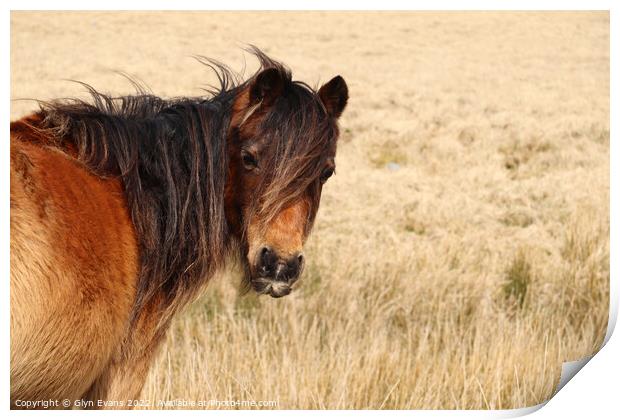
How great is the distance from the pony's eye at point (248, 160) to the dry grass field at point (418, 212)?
123 cm

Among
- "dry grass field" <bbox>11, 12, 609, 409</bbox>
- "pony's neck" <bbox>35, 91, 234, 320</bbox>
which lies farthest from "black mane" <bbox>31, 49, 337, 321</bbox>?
"dry grass field" <bbox>11, 12, 609, 409</bbox>

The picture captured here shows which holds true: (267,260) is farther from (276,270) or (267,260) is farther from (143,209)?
(143,209)

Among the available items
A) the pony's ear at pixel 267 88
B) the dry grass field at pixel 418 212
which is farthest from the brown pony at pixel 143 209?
the dry grass field at pixel 418 212

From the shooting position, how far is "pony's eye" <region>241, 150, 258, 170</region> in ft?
7.98

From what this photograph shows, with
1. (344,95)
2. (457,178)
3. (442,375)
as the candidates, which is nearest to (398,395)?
(442,375)

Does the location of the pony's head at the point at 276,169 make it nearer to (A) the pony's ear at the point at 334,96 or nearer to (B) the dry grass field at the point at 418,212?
(A) the pony's ear at the point at 334,96

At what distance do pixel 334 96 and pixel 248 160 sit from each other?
0.47 meters

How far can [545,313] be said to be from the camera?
4.62 m

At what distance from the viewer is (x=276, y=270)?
2.27 meters

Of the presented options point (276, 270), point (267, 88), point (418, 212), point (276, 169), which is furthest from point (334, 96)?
point (418, 212)

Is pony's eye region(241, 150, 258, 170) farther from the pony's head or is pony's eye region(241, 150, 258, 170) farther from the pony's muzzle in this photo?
the pony's muzzle

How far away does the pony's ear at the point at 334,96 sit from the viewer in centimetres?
259

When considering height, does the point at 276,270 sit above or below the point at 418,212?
above

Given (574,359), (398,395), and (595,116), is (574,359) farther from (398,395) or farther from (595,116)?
(595,116)
